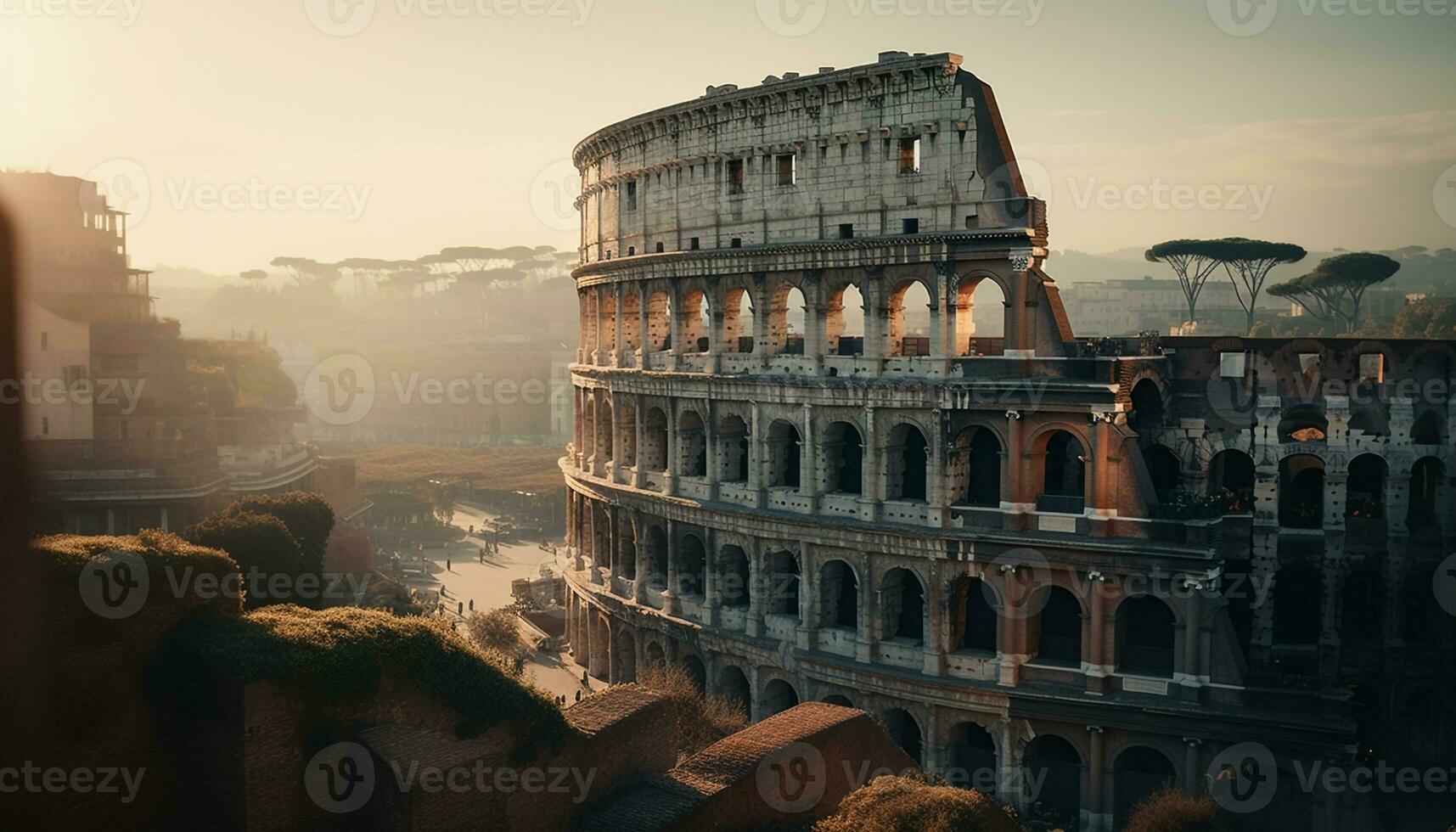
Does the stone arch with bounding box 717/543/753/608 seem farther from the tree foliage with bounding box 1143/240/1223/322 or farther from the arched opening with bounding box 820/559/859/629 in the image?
the tree foliage with bounding box 1143/240/1223/322

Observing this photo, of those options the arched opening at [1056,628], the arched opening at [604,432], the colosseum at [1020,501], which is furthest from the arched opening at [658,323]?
the arched opening at [1056,628]

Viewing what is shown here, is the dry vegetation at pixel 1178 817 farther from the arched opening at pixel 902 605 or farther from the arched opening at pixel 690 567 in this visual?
the arched opening at pixel 690 567

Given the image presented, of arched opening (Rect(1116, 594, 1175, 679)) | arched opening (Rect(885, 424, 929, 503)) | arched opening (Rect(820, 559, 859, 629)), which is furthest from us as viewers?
arched opening (Rect(820, 559, 859, 629))

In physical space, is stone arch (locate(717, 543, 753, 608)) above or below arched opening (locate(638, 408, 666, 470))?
below

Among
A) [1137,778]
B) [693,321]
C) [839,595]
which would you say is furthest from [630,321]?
[1137,778]

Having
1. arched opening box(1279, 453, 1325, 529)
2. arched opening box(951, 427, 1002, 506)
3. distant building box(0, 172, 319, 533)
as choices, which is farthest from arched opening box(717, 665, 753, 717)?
distant building box(0, 172, 319, 533)

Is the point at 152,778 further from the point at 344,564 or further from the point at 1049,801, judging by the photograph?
the point at 344,564
